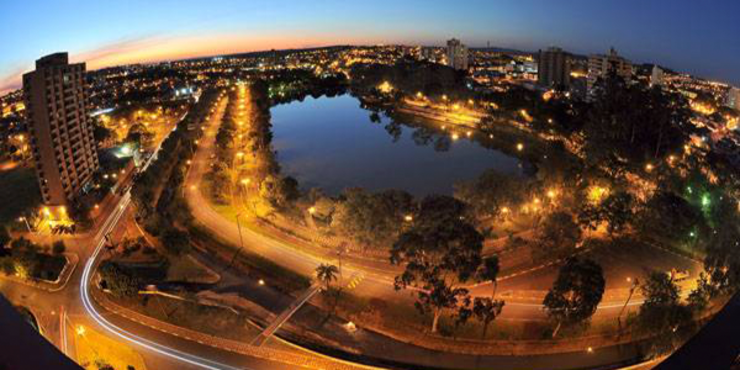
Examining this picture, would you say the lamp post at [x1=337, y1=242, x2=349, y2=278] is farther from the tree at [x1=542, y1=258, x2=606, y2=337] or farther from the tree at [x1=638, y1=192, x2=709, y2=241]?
the tree at [x1=638, y1=192, x2=709, y2=241]

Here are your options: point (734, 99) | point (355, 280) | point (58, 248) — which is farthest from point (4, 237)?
point (734, 99)

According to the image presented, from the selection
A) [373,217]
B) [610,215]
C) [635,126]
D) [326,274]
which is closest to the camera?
[326,274]

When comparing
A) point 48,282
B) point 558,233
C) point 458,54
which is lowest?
point 48,282

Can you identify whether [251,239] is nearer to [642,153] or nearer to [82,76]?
[82,76]

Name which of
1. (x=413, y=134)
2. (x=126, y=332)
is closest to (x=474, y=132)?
(x=413, y=134)

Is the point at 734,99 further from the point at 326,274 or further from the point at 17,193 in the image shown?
the point at 17,193
